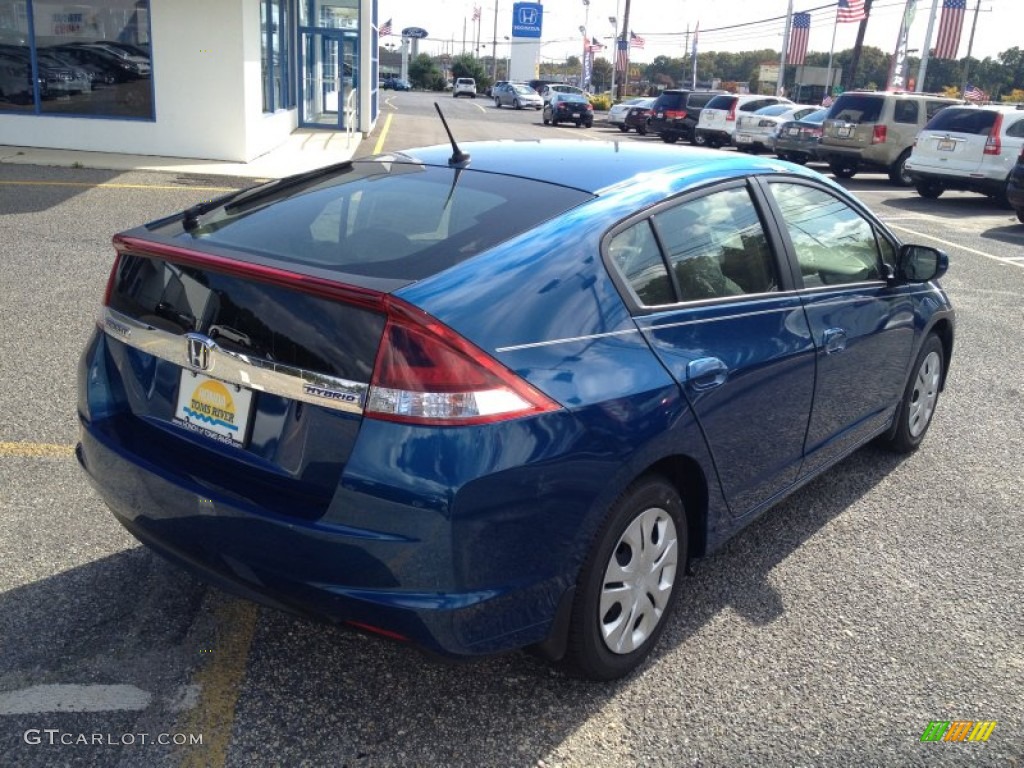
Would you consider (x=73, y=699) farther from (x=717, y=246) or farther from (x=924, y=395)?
(x=924, y=395)

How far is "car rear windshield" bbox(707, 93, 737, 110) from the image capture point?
28266 mm

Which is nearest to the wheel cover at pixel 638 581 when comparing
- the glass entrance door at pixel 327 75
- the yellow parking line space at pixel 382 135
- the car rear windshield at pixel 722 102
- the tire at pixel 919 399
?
the tire at pixel 919 399

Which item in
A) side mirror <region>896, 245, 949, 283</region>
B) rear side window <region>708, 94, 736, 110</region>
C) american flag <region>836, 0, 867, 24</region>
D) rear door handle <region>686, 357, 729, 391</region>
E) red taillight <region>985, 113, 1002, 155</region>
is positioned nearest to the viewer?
rear door handle <region>686, 357, 729, 391</region>

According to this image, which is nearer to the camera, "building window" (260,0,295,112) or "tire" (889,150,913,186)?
"building window" (260,0,295,112)

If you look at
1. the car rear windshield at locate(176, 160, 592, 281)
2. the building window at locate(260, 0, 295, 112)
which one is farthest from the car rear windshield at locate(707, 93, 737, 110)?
the car rear windshield at locate(176, 160, 592, 281)

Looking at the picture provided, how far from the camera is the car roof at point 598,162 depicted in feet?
10.7

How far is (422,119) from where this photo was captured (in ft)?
117

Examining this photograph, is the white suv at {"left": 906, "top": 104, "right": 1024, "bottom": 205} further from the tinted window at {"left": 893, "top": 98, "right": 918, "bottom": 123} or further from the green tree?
the green tree

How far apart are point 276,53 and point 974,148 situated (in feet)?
47.8

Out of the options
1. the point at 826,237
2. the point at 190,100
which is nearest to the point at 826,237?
the point at 826,237

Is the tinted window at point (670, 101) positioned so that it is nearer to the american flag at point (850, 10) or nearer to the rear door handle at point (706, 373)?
the american flag at point (850, 10)

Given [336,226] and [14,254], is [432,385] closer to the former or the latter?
[336,226]

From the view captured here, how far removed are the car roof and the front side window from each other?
14cm

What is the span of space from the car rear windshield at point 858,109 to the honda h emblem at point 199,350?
2011cm
